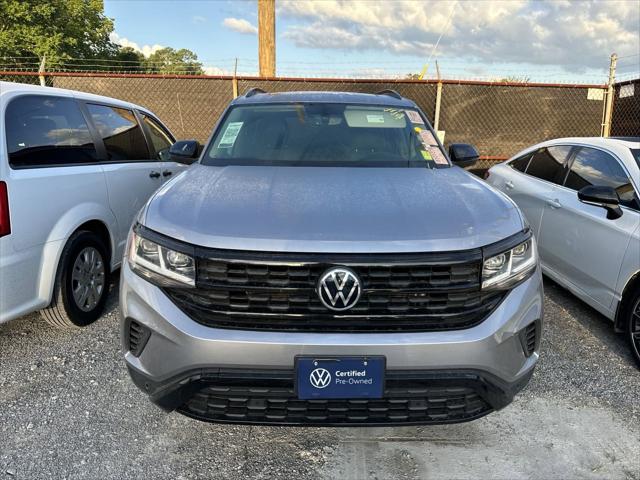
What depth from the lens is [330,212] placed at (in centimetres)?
208

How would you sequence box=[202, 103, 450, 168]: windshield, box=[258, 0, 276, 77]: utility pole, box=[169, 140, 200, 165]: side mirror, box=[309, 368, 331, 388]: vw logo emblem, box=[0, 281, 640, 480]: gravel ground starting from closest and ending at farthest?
1. box=[309, 368, 331, 388]: vw logo emblem
2. box=[0, 281, 640, 480]: gravel ground
3. box=[202, 103, 450, 168]: windshield
4. box=[169, 140, 200, 165]: side mirror
5. box=[258, 0, 276, 77]: utility pole

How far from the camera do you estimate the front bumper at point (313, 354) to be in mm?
1854

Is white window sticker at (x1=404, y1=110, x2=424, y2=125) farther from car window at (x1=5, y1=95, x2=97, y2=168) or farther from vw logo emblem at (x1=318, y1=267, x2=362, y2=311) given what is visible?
car window at (x1=5, y1=95, x2=97, y2=168)

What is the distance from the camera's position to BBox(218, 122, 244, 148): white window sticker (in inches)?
126

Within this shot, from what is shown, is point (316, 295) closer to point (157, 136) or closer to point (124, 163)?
point (124, 163)

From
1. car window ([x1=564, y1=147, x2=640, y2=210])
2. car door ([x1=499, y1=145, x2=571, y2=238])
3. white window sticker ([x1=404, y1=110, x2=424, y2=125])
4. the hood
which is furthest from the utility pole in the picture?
the hood

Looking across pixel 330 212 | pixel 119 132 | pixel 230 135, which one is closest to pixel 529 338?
pixel 330 212

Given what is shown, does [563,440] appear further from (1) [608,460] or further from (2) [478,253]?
(2) [478,253]

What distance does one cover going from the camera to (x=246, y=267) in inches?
74.3

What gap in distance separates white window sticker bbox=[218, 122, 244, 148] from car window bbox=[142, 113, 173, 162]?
1.59 metres

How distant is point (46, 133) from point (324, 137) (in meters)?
1.90

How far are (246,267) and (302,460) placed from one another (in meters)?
1.05

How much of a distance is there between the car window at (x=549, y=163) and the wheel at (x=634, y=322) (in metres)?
1.48

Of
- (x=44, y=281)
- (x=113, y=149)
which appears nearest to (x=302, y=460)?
(x=44, y=281)
